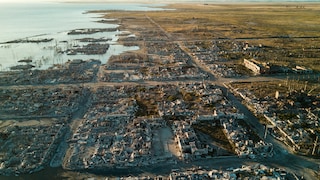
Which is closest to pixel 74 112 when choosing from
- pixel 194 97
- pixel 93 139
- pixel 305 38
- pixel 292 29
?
pixel 93 139

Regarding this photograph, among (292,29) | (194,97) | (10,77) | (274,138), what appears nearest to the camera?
(274,138)

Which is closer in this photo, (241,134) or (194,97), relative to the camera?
(241,134)

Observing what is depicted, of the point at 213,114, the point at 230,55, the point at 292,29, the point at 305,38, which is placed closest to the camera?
the point at 213,114

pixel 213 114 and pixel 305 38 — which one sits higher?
pixel 305 38

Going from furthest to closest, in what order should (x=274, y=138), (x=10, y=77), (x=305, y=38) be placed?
(x=305, y=38)
(x=10, y=77)
(x=274, y=138)

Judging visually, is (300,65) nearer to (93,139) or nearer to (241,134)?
(241,134)

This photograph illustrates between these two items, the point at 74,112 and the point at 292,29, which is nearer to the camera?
the point at 74,112

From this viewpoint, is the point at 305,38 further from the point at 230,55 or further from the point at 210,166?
the point at 210,166

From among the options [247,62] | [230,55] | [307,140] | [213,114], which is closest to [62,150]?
[213,114]

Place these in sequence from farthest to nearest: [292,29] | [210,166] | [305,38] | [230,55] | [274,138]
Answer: [292,29]
[305,38]
[230,55]
[274,138]
[210,166]
